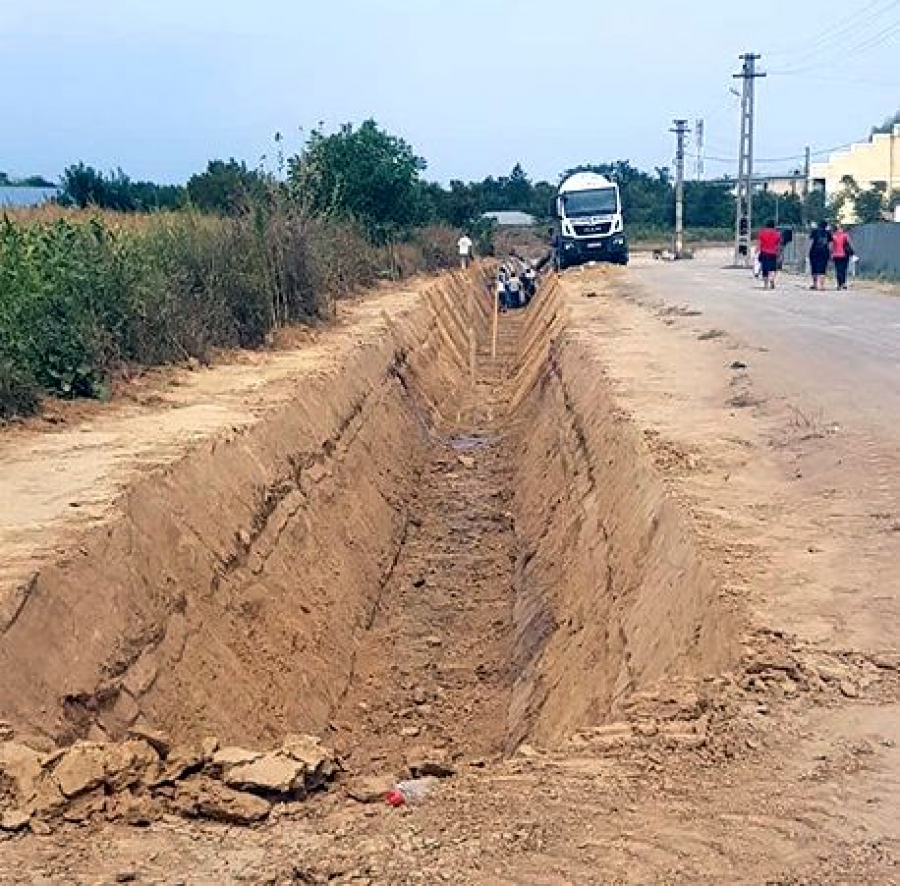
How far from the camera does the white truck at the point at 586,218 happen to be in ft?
151

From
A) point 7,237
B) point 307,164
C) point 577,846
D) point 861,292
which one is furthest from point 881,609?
point 861,292

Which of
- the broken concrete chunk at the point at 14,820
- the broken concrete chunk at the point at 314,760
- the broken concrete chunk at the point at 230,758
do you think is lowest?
the broken concrete chunk at the point at 314,760

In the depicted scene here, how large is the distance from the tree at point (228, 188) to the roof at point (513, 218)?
163ft

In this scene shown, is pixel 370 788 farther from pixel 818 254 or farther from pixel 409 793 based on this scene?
pixel 818 254

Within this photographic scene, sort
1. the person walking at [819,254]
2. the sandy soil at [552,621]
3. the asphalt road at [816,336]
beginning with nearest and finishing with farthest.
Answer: the sandy soil at [552,621] < the asphalt road at [816,336] < the person walking at [819,254]

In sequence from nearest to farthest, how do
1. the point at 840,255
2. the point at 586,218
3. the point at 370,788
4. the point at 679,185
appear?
the point at 370,788, the point at 840,255, the point at 586,218, the point at 679,185

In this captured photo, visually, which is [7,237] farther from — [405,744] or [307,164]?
[307,164]

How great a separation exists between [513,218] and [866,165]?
21.8 meters

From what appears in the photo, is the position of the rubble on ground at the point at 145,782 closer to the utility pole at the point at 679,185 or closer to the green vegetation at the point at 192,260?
the green vegetation at the point at 192,260

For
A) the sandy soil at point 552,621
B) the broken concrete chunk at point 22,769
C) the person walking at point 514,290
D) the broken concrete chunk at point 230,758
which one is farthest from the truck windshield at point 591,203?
the broken concrete chunk at point 22,769

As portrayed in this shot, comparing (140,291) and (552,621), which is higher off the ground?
(140,291)

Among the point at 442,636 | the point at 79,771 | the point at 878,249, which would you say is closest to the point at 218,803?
the point at 79,771

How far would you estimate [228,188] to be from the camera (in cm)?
2631

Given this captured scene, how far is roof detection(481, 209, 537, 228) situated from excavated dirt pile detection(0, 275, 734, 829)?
220ft
